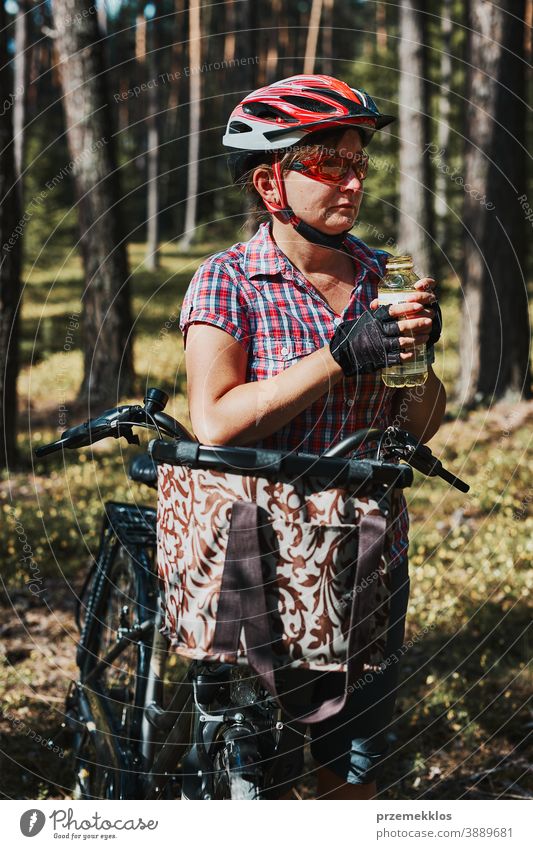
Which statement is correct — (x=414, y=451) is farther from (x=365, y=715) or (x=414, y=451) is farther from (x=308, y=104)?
(x=308, y=104)

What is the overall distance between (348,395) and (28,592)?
4.28 metres

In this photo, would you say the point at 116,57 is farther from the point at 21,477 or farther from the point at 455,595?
the point at 455,595

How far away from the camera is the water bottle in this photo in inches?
98.7

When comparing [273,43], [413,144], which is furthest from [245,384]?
[273,43]

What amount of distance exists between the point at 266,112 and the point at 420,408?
1.03 metres

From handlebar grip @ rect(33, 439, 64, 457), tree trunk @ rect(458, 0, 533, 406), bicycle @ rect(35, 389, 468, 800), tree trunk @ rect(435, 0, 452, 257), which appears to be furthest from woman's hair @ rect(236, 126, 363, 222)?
tree trunk @ rect(435, 0, 452, 257)

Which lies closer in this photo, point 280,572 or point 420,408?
point 280,572

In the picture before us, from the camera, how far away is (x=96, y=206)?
A: 11.2 m

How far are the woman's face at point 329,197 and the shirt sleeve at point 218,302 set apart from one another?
0.92 ft

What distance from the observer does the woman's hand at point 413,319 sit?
242cm

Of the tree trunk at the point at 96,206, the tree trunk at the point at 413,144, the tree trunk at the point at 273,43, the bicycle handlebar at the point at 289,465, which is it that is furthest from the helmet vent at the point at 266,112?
the tree trunk at the point at 273,43

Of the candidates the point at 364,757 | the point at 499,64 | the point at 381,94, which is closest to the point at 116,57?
the point at 381,94

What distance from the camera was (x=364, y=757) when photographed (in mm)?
2988

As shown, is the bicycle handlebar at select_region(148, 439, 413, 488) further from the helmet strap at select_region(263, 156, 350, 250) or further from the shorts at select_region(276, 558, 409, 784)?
the helmet strap at select_region(263, 156, 350, 250)
